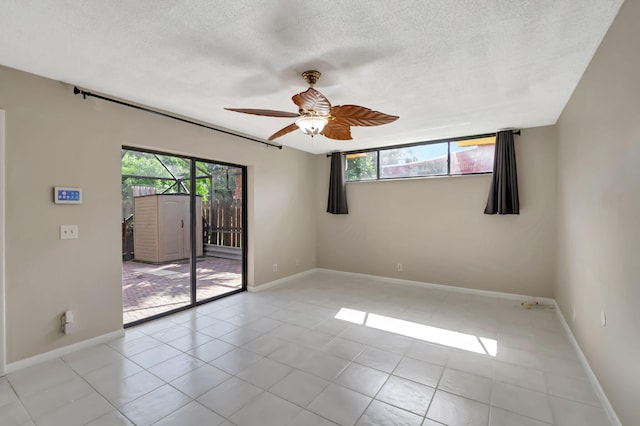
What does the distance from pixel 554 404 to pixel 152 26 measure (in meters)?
3.66

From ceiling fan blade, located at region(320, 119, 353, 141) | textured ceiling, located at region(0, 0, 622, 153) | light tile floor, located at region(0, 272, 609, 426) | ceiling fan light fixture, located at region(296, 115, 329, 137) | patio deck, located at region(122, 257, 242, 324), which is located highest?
textured ceiling, located at region(0, 0, 622, 153)


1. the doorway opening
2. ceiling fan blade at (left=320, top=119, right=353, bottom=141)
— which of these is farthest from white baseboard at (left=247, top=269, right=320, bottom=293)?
ceiling fan blade at (left=320, top=119, right=353, bottom=141)

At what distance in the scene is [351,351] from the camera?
2768 mm

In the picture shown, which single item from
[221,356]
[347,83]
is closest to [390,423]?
[221,356]

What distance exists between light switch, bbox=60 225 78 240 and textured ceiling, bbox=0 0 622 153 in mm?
1341

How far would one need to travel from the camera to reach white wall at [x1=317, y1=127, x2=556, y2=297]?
13.4ft

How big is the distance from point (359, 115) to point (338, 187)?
3.34m

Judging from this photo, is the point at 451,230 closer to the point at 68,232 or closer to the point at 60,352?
the point at 68,232

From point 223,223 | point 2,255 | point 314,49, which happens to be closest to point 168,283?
point 223,223

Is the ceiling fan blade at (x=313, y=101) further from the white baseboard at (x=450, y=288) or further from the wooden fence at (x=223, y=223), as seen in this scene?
the white baseboard at (x=450, y=288)

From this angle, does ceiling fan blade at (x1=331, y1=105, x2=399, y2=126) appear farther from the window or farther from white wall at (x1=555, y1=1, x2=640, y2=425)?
the window

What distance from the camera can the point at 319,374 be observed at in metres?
2.37

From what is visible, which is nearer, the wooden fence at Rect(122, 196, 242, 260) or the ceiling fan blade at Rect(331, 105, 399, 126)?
the ceiling fan blade at Rect(331, 105, 399, 126)

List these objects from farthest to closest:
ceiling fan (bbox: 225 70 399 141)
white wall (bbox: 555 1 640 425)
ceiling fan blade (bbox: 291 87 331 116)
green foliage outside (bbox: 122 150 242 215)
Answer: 1. green foliage outside (bbox: 122 150 242 215)
2. ceiling fan (bbox: 225 70 399 141)
3. ceiling fan blade (bbox: 291 87 331 116)
4. white wall (bbox: 555 1 640 425)
